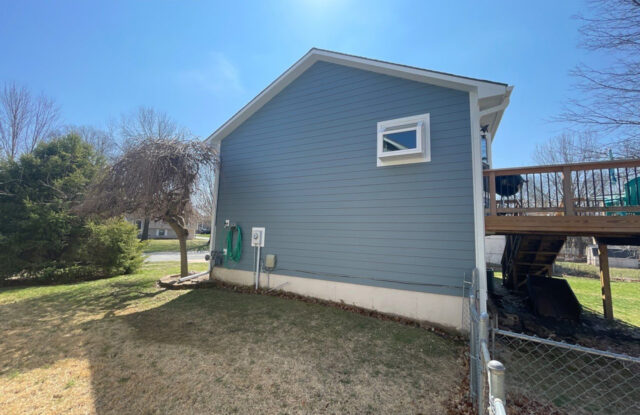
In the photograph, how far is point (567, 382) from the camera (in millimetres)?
3230

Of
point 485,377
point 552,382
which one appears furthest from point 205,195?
point 552,382

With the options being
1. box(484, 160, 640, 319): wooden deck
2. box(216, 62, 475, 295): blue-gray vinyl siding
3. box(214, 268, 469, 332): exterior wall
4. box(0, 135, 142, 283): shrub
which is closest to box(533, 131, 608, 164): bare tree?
box(484, 160, 640, 319): wooden deck

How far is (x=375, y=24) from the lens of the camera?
6.81 meters

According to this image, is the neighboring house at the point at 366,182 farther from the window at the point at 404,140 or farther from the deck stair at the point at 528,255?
the deck stair at the point at 528,255

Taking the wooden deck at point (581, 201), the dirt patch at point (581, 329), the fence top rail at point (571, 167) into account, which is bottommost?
Answer: the dirt patch at point (581, 329)

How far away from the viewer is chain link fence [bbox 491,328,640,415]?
9.09ft

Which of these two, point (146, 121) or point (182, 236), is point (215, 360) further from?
point (146, 121)

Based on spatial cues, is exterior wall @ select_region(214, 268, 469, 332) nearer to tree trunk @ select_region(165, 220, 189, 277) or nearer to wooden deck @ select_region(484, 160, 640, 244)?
wooden deck @ select_region(484, 160, 640, 244)

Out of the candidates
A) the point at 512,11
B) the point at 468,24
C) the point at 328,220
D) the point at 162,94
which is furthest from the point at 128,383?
the point at 162,94

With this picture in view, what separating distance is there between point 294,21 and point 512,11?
561 centimetres

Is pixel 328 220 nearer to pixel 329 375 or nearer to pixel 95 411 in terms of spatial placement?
pixel 329 375

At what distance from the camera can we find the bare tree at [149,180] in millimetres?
6039

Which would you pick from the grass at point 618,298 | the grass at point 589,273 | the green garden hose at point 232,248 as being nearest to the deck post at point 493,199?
the grass at point 618,298

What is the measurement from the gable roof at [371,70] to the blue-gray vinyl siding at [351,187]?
143 millimetres
